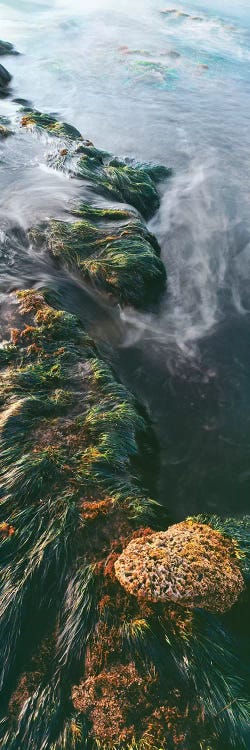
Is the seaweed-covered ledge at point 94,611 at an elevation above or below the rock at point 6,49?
below

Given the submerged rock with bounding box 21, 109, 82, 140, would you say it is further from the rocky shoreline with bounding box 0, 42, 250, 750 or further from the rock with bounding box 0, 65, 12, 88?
the rocky shoreline with bounding box 0, 42, 250, 750

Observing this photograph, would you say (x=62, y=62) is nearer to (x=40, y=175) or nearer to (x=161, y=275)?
(x=40, y=175)

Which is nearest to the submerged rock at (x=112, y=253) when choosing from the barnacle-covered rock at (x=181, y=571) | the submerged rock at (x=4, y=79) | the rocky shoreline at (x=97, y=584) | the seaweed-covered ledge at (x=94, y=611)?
the rocky shoreline at (x=97, y=584)

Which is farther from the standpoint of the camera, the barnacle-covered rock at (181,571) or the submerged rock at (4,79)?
the submerged rock at (4,79)

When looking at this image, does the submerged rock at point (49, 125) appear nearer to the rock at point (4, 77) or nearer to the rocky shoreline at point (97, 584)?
the rock at point (4, 77)

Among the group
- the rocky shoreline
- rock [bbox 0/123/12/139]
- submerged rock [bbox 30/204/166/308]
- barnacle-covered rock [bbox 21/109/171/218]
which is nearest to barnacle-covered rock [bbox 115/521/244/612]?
the rocky shoreline
